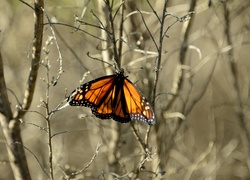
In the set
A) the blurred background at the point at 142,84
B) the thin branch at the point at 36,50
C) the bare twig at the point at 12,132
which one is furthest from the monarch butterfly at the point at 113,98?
the bare twig at the point at 12,132

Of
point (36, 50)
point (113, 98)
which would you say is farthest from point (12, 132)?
point (113, 98)

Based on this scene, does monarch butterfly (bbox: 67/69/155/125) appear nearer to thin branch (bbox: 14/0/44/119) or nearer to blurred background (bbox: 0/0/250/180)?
blurred background (bbox: 0/0/250/180)

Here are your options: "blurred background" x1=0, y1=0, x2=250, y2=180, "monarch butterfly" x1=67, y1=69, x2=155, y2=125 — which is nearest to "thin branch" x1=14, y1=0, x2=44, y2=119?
"blurred background" x1=0, y1=0, x2=250, y2=180

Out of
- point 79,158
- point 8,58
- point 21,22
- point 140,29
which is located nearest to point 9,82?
point 8,58

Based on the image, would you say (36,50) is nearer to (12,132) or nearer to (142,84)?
(12,132)

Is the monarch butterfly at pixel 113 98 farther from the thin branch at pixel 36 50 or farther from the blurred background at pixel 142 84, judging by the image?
the thin branch at pixel 36 50

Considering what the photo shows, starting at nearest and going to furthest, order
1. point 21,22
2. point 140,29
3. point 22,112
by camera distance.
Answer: point 22,112 → point 140,29 → point 21,22

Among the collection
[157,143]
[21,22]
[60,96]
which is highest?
[21,22]

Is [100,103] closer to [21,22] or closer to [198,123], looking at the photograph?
[21,22]
